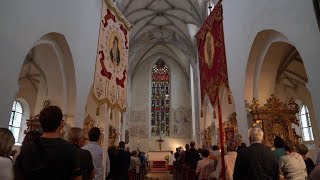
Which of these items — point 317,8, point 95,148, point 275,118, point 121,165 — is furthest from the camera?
point 275,118

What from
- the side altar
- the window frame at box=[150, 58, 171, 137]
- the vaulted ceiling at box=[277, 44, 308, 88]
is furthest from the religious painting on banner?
the window frame at box=[150, 58, 171, 137]

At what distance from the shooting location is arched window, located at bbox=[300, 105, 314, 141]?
537 inches

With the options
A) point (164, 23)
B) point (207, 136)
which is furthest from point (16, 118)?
point (164, 23)

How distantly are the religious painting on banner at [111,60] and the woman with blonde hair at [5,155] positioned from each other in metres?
4.18

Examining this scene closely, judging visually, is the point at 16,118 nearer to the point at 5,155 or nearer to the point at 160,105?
the point at 160,105

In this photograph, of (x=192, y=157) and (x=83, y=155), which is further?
(x=192, y=157)

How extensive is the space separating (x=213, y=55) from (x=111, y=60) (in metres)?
3.56

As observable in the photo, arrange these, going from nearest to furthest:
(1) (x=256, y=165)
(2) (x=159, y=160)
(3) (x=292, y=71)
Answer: (1) (x=256, y=165), (3) (x=292, y=71), (2) (x=159, y=160)

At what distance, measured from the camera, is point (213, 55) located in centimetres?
900

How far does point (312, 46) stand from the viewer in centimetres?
487

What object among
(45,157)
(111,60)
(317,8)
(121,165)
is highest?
(111,60)

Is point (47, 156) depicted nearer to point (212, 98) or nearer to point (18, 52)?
point (18, 52)

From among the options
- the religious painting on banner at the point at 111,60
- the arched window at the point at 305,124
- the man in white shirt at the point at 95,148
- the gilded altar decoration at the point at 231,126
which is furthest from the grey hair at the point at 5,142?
the arched window at the point at 305,124

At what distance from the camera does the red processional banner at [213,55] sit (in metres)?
8.24
